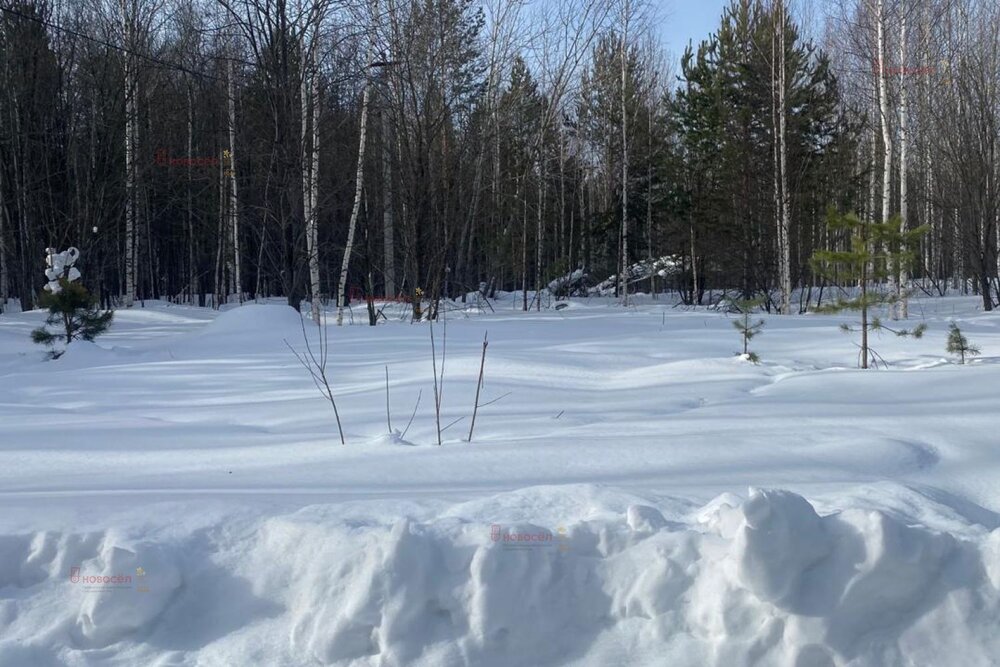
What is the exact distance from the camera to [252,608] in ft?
10.1

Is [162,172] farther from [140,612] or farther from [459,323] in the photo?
[140,612]

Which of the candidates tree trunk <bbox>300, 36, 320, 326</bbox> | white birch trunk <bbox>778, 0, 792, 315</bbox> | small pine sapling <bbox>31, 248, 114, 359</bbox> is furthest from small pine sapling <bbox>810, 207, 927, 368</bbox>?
small pine sapling <bbox>31, 248, 114, 359</bbox>

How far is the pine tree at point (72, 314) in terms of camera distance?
11.3m

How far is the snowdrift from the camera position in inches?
112

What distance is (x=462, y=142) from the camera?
18.8 m

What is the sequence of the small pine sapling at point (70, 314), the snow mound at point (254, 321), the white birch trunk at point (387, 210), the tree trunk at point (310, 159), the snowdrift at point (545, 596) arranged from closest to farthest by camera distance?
1. the snowdrift at point (545, 596)
2. the small pine sapling at point (70, 314)
3. the snow mound at point (254, 321)
4. the tree trunk at point (310, 159)
5. the white birch trunk at point (387, 210)

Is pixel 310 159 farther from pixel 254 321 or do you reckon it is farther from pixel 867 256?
pixel 867 256

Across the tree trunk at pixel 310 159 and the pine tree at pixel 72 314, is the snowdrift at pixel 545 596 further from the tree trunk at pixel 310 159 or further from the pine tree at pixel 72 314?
the tree trunk at pixel 310 159

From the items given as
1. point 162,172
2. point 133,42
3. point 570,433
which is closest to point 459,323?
point 570,433

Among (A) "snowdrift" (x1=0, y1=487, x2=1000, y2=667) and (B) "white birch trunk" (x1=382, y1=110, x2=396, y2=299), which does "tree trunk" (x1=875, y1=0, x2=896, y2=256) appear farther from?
(A) "snowdrift" (x1=0, y1=487, x2=1000, y2=667)

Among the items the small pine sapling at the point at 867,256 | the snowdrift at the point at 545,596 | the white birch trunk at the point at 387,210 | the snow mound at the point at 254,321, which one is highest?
the white birch trunk at the point at 387,210

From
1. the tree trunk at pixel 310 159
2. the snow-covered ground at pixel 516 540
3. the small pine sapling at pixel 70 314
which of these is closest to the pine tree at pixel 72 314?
the small pine sapling at pixel 70 314

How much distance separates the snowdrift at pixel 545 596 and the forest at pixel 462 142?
22.2 ft

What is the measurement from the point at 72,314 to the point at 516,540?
33.2 feet
